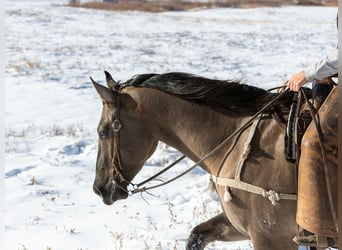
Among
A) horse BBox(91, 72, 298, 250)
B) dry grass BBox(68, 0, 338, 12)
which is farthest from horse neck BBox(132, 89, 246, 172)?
dry grass BBox(68, 0, 338, 12)

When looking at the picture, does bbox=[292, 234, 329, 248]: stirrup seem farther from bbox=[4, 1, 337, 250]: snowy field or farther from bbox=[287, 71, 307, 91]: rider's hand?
bbox=[4, 1, 337, 250]: snowy field

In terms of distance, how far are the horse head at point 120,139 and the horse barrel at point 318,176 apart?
1104 mm

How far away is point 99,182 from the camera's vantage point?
3951 mm

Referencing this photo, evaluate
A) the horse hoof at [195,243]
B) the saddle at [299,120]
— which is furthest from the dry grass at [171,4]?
the saddle at [299,120]

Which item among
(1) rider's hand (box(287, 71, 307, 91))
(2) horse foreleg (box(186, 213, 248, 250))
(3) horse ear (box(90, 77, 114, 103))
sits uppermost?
(1) rider's hand (box(287, 71, 307, 91))

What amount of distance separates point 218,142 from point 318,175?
29.3 inches

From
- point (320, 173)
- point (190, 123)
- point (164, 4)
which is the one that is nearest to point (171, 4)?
point (164, 4)

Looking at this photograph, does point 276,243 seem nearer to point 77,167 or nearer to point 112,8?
point 77,167

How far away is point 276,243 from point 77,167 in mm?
4938

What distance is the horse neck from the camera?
3.72 metres

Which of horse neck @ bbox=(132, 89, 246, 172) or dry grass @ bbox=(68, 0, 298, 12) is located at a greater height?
horse neck @ bbox=(132, 89, 246, 172)

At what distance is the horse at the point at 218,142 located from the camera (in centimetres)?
345

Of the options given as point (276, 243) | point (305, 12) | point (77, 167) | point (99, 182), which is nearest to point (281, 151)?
point (276, 243)

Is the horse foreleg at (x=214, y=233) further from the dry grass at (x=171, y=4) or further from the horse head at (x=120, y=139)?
the dry grass at (x=171, y=4)
